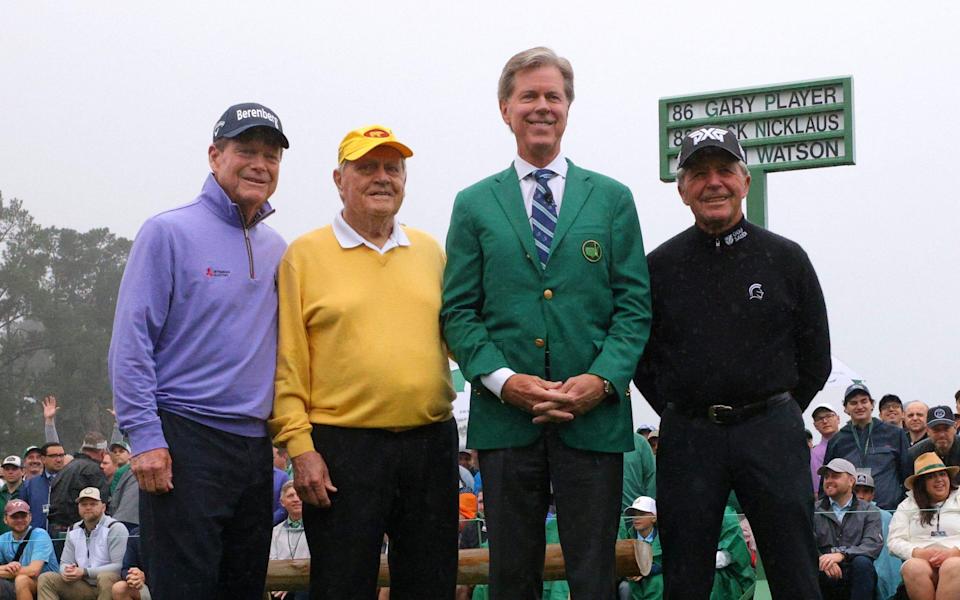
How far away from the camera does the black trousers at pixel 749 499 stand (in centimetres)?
466

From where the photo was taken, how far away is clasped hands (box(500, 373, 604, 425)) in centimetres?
443

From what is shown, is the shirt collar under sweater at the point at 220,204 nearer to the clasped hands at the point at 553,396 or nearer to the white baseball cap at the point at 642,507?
the clasped hands at the point at 553,396

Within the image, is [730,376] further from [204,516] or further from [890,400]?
[890,400]

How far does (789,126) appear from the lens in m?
10.5

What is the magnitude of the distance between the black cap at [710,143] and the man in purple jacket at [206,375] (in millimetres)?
1595

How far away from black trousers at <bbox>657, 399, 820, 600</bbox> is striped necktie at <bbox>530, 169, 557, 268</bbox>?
0.89 meters

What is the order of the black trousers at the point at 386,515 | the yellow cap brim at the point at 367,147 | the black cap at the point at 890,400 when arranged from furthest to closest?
the black cap at the point at 890,400
the yellow cap brim at the point at 367,147
the black trousers at the point at 386,515

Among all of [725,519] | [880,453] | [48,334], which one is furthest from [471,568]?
[48,334]

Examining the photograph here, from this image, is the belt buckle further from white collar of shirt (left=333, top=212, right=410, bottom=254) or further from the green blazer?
white collar of shirt (left=333, top=212, right=410, bottom=254)

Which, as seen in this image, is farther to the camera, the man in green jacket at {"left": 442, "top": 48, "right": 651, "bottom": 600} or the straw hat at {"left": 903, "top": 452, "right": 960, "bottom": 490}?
the straw hat at {"left": 903, "top": 452, "right": 960, "bottom": 490}

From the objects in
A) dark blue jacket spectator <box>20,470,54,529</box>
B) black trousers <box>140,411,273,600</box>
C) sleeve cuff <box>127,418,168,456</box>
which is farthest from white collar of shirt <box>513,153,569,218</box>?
dark blue jacket spectator <box>20,470,54,529</box>

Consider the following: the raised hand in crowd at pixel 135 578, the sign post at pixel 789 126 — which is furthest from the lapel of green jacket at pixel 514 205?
the raised hand in crowd at pixel 135 578

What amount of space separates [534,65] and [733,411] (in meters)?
1.50

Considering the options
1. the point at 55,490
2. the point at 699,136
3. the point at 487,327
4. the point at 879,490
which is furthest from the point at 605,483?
the point at 55,490
